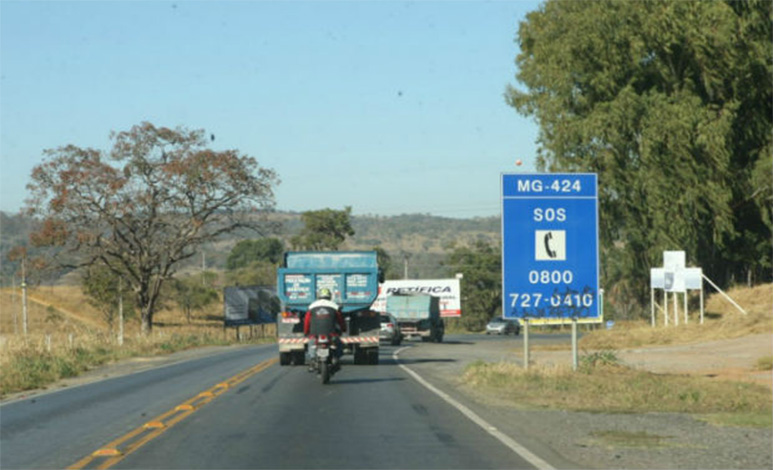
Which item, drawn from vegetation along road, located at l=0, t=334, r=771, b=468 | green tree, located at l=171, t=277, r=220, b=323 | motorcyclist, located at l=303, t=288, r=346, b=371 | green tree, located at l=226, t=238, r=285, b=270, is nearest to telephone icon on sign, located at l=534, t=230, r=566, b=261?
vegetation along road, located at l=0, t=334, r=771, b=468

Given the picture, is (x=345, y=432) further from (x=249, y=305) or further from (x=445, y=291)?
(x=445, y=291)

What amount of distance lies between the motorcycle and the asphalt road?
0.39 metres

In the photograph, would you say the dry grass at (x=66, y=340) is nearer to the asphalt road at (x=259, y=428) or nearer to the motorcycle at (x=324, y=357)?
the asphalt road at (x=259, y=428)

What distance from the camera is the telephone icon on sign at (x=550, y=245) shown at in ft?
75.5

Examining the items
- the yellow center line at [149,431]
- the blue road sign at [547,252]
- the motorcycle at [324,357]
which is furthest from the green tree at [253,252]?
the blue road sign at [547,252]

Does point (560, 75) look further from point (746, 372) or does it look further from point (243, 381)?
point (243, 381)

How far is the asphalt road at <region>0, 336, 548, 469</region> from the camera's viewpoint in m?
12.0

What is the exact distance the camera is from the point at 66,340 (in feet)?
147

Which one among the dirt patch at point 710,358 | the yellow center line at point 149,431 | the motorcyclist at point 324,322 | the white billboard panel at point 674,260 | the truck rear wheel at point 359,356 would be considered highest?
the white billboard panel at point 674,260

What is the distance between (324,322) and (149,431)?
323 inches

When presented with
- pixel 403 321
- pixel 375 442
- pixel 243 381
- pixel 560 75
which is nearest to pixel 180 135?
pixel 403 321

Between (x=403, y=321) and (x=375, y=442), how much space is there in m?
50.0

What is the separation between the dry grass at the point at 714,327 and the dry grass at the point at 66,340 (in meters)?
20.1

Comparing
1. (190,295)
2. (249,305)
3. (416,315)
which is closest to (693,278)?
(416,315)
